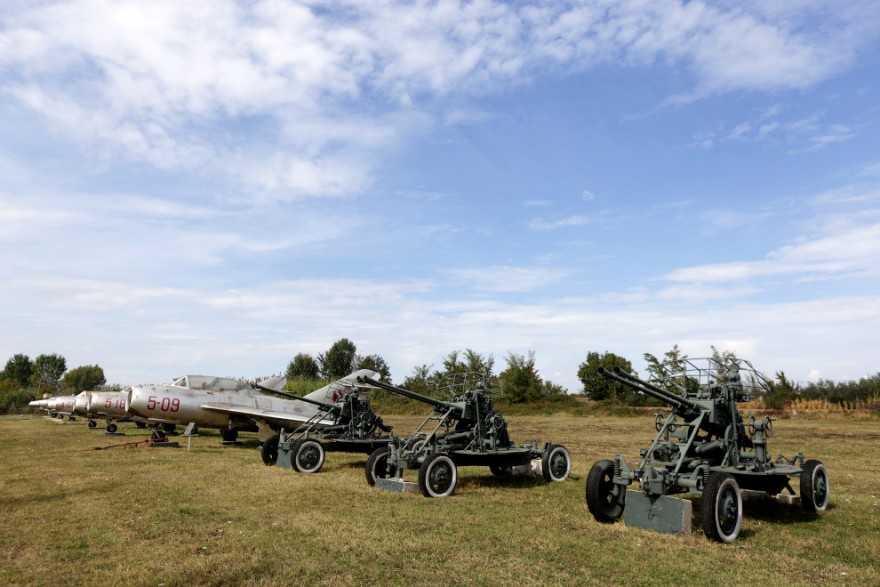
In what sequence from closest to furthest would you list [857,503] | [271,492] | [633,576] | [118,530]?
[633,576] < [118,530] < [857,503] < [271,492]

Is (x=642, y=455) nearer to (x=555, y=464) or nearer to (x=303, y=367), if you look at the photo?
(x=555, y=464)

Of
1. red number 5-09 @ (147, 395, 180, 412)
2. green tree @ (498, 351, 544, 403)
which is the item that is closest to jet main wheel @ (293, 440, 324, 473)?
red number 5-09 @ (147, 395, 180, 412)

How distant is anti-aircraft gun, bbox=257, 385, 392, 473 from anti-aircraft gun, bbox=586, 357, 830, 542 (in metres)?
7.54

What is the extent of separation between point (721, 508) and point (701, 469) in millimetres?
664

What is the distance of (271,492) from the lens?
1089 centimetres

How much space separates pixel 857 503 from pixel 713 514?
495 centimetres

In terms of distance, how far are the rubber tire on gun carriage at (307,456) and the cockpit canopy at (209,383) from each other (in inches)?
384

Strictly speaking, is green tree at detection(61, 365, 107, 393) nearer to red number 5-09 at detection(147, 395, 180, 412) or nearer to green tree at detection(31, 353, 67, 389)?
green tree at detection(31, 353, 67, 389)

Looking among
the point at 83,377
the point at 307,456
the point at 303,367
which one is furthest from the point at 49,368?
the point at 307,456

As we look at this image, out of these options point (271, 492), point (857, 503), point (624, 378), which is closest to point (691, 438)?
point (624, 378)

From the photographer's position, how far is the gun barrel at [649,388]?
26.7ft

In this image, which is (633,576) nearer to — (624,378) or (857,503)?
(624,378)

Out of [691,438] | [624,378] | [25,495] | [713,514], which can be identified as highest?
[624,378]

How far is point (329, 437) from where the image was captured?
49.6ft
